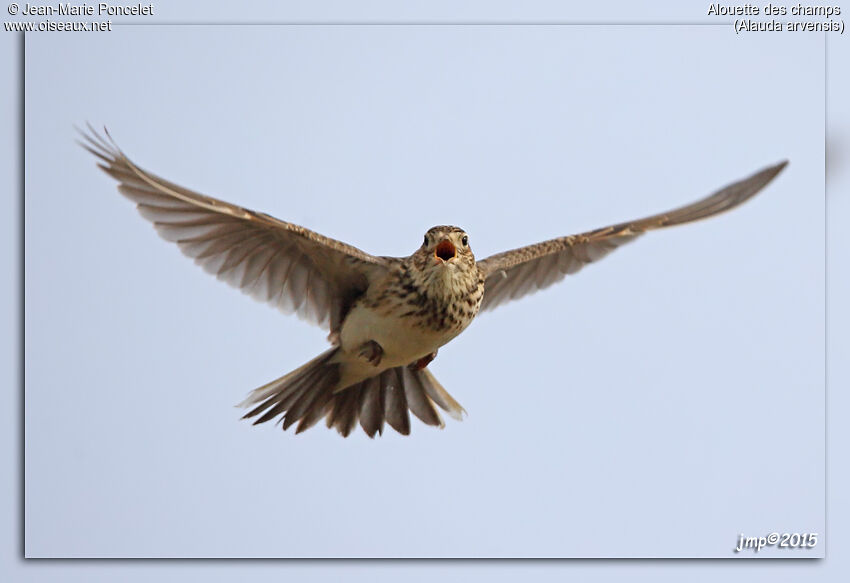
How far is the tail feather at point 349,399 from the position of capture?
625 centimetres

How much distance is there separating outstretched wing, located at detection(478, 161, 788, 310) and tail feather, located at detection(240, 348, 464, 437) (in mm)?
535

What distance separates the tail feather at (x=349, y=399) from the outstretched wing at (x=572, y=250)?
535 millimetres

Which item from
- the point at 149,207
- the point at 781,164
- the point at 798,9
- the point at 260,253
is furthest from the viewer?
the point at 798,9

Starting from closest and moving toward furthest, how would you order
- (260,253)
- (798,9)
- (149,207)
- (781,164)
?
1. (149,207)
2. (260,253)
3. (781,164)
4. (798,9)

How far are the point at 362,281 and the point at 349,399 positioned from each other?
0.79 metres

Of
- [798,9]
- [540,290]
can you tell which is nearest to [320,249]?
[540,290]

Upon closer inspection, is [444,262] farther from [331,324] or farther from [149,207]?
[149,207]

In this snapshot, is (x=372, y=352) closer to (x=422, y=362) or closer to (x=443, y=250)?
(x=422, y=362)

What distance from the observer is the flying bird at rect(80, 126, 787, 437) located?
18.2ft

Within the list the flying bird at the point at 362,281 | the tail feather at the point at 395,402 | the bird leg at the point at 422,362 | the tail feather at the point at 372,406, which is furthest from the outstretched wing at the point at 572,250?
the tail feather at the point at 372,406

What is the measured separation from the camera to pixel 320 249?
19.1 feet

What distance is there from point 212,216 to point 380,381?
1.34 m

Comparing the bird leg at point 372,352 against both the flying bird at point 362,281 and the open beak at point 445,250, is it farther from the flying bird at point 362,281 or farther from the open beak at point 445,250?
the open beak at point 445,250

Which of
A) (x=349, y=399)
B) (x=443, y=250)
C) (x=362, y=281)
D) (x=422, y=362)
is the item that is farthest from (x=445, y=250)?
(x=349, y=399)
